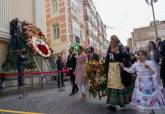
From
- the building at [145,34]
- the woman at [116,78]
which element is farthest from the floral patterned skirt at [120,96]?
the building at [145,34]

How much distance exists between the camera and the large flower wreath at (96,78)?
26.3 feet

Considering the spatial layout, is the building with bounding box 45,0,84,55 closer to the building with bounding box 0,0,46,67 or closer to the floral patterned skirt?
the building with bounding box 0,0,46,67

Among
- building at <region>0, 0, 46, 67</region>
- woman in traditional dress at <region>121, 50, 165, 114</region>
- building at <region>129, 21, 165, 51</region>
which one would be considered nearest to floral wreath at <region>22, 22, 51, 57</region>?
building at <region>0, 0, 46, 67</region>

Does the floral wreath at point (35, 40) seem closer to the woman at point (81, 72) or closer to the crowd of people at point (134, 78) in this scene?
the woman at point (81, 72)

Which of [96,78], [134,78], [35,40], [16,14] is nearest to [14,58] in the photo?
[35,40]

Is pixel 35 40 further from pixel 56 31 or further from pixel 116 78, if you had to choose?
pixel 56 31

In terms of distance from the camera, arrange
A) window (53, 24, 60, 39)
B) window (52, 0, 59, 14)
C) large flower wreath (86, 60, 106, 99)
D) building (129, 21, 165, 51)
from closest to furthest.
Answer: large flower wreath (86, 60, 106, 99) → window (53, 24, 60, 39) → window (52, 0, 59, 14) → building (129, 21, 165, 51)

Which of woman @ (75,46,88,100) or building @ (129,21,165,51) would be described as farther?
building @ (129,21,165,51)

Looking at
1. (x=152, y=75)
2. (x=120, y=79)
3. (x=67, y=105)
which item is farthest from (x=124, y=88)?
(x=67, y=105)

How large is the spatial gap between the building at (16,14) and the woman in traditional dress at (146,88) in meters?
10.6

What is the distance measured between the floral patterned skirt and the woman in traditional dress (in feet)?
1.59

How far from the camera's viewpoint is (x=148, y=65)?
6.58 m

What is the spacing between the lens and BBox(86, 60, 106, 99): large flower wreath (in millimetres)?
8016

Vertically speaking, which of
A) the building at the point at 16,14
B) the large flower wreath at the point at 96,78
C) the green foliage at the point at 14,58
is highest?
the building at the point at 16,14
